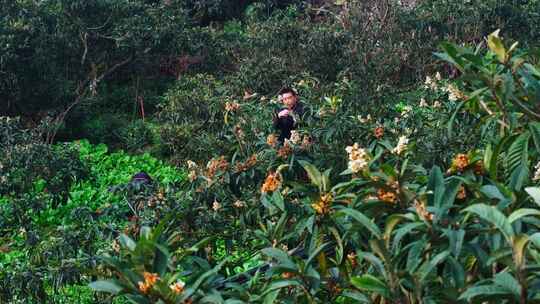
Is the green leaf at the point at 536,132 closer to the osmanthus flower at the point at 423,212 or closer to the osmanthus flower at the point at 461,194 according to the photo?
the osmanthus flower at the point at 461,194

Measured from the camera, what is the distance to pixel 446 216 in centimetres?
200

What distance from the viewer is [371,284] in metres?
1.89

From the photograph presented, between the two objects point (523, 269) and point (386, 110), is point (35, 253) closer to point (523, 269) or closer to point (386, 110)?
point (523, 269)

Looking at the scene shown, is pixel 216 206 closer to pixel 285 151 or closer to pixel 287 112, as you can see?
pixel 285 151

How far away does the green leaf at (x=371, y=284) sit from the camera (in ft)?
6.15

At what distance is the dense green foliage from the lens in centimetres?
197

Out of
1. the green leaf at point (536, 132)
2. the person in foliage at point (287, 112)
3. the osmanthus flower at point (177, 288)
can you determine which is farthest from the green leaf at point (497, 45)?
the person in foliage at point (287, 112)

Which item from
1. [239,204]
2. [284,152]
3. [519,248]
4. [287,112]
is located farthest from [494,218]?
[287,112]

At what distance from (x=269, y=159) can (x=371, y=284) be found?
6.34ft

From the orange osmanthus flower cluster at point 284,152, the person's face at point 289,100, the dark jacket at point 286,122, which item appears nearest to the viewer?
the orange osmanthus flower cluster at point 284,152

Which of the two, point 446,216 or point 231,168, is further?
point 231,168

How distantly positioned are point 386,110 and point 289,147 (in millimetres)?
3061

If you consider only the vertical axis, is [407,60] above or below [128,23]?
below

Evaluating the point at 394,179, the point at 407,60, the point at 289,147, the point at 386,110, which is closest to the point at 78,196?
the point at 386,110
